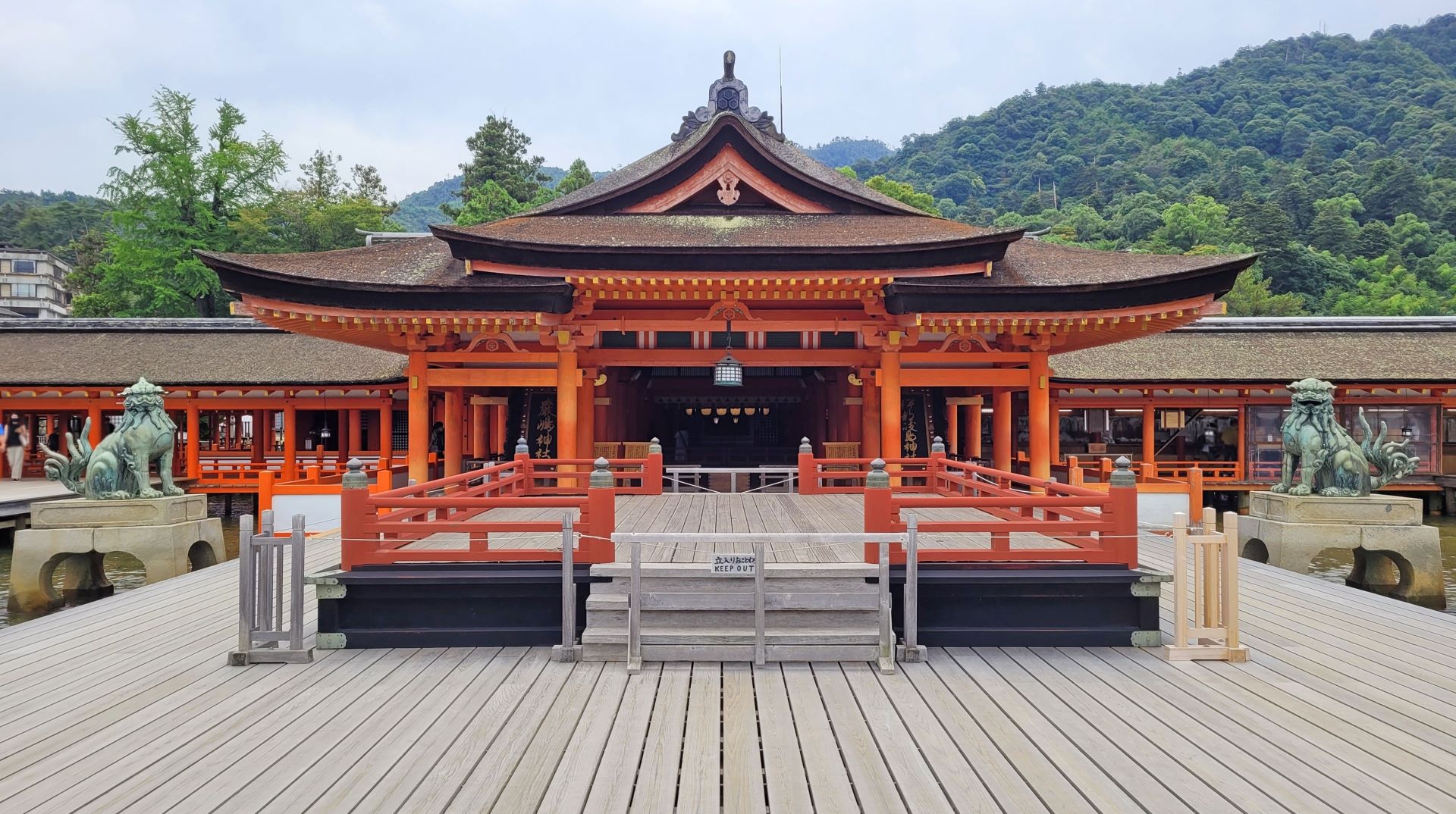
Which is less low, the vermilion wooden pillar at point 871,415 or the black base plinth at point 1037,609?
the vermilion wooden pillar at point 871,415

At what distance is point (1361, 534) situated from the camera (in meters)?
13.3

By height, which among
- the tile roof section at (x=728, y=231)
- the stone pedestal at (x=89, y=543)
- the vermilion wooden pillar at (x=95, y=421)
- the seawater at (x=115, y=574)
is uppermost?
the tile roof section at (x=728, y=231)

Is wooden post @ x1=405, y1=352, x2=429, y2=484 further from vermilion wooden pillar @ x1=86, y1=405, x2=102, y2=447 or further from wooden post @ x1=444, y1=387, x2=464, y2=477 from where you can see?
vermilion wooden pillar @ x1=86, y1=405, x2=102, y2=447

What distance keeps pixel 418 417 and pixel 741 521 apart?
308 inches

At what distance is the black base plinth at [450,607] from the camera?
7.32m

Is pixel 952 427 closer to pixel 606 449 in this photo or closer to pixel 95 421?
pixel 606 449

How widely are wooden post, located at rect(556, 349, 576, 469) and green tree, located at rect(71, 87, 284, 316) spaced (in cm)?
3336

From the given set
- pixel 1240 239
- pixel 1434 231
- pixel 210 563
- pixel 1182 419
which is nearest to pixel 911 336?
pixel 210 563

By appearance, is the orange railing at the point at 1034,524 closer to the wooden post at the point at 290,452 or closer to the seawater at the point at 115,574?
the seawater at the point at 115,574

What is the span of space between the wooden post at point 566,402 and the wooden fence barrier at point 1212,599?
9786mm

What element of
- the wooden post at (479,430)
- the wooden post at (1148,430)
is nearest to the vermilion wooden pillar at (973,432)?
the wooden post at (1148,430)

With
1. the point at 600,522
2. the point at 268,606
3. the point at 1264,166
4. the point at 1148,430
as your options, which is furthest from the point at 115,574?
the point at 1264,166

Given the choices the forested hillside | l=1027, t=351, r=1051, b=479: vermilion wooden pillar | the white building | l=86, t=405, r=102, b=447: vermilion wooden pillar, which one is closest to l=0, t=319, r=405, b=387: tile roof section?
l=86, t=405, r=102, b=447: vermilion wooden pillar

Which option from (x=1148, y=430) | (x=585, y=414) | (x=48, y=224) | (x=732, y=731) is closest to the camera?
(x=732, y=731)
